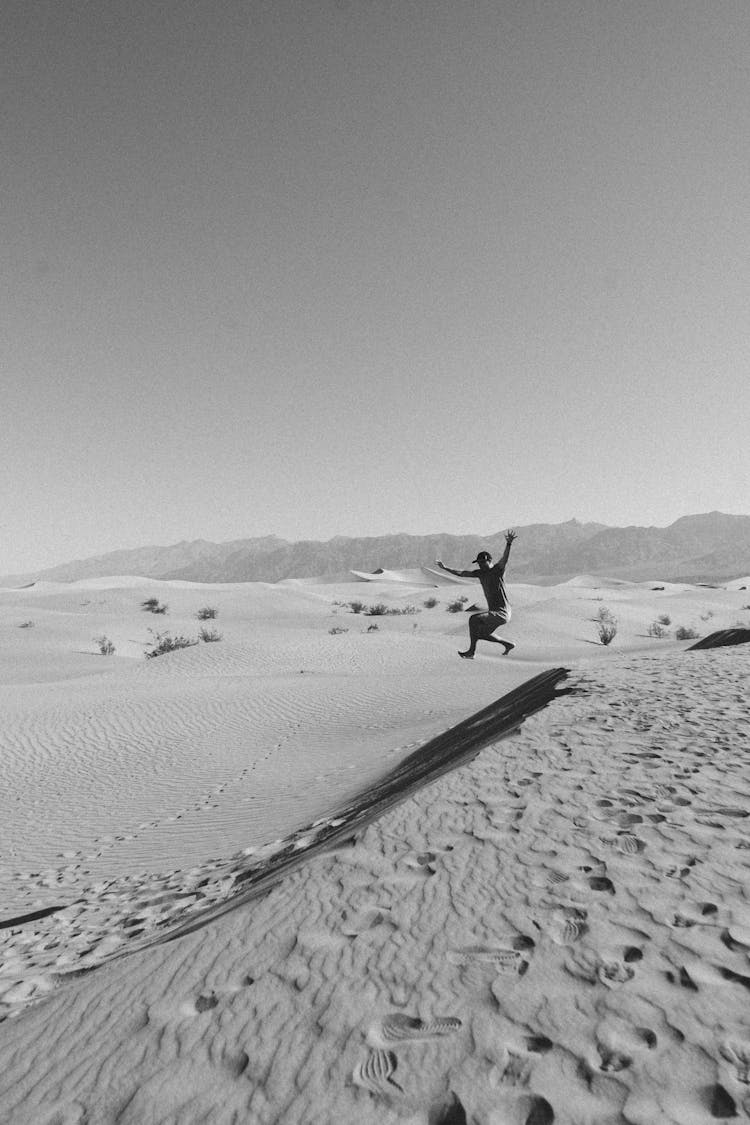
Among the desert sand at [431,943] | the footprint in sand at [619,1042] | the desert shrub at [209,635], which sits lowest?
the desert shrub at [209,635]

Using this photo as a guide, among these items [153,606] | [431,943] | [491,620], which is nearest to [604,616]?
[491,620]

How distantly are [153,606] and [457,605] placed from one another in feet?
Answer: 54.2

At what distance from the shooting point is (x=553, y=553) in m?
132

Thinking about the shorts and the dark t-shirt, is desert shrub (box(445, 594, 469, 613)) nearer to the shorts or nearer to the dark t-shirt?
the shorts

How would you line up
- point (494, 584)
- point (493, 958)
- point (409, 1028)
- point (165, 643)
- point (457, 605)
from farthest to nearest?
point (457, 605) < point (165, 643) < point (494, 584) < point (493, 958) < point (409, 1028)

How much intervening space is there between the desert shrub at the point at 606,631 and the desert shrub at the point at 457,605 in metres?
9.21

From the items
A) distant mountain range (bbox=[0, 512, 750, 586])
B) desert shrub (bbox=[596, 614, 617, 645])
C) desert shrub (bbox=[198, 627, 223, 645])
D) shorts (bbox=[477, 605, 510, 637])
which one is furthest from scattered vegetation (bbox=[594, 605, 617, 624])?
distant mountain range (bbox=[0, 512, 750, 586])

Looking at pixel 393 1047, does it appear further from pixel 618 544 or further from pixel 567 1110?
pixel 618 544

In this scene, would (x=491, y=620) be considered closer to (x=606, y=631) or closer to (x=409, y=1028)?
(x=409, y=1028)

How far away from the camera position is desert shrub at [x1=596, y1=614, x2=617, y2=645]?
19.6m

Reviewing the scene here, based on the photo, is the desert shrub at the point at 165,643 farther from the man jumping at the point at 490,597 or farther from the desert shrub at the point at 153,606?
the man jumping at the point at 490,597

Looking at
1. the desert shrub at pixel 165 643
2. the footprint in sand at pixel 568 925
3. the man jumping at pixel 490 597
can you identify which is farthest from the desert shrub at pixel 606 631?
the footprint in sand at pixel 568 925

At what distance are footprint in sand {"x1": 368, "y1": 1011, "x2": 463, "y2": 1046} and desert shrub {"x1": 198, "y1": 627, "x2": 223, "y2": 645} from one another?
20.3 metres

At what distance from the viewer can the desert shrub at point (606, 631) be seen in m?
19.6
